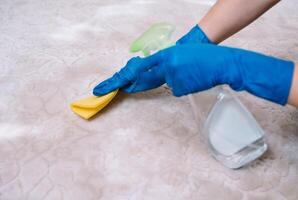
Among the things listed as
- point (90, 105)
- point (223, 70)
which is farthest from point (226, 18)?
point (90, 105)

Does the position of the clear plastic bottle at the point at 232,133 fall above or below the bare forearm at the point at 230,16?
below

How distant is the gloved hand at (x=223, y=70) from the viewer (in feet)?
1.88

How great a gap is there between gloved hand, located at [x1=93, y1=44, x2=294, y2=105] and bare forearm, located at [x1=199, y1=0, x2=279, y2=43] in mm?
166

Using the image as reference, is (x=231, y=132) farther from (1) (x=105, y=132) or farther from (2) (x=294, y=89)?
(1) (x=105, y=132)

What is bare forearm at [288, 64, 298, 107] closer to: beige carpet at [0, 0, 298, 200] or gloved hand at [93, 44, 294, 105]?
gloved hand at [93, 44, 294, 105]

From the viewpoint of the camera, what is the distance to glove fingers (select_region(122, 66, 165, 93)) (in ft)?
2.36

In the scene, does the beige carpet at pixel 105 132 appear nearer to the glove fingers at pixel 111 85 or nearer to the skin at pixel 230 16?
the glove fingers at pixel 111 85

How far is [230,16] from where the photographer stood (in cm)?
76

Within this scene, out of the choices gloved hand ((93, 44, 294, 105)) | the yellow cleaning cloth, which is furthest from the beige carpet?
gloved hand ((93, 44, 294, 105))

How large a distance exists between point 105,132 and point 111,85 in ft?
0.37

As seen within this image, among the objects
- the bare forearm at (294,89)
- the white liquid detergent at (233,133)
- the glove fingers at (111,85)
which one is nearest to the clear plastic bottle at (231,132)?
the white liquid detergent at (233,133)

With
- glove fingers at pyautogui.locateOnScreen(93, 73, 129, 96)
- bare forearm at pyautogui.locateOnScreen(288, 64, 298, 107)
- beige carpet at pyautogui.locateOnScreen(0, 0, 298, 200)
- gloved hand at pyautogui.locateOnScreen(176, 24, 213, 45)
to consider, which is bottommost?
beige carpet at pyautogui.locateOnScreen(0, 0, 298, 200)

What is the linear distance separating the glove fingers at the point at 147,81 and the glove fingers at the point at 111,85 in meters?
0.02

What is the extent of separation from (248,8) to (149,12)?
470 millimetres
